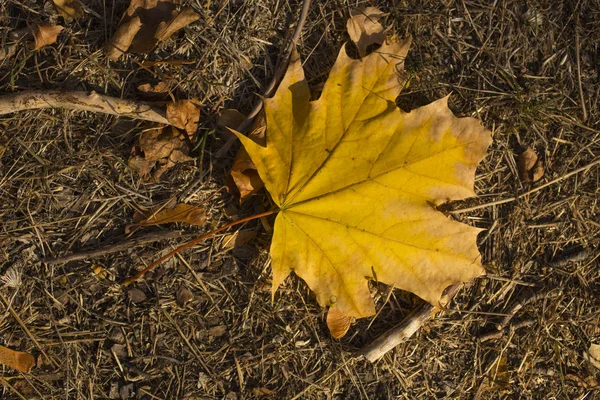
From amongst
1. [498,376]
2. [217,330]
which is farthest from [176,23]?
[498,376]

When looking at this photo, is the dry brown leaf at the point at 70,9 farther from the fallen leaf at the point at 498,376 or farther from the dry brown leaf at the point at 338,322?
the fallen leaf at the point at 498,376

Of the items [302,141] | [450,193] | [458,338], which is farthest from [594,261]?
[302,141]

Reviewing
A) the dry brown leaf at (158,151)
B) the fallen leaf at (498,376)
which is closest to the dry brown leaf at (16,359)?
the dry brown leaf at (158,151)

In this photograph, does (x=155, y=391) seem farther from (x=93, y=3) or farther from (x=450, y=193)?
(x=93, y=3)

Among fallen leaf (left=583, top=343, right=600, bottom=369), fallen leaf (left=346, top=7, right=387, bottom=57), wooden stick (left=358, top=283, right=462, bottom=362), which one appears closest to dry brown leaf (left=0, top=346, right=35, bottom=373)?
wooden stick (left=358, top=283, right=462, bottom=362)

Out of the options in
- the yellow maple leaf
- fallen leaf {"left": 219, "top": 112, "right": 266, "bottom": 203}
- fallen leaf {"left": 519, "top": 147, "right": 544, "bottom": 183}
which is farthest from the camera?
fallen leaf {"left": 519, "top": 147, "right": 544, "bottom": 183}

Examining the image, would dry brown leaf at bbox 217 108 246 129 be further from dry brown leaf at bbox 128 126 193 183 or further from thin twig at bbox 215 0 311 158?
dry brown leaf at bbox 128 126 193 183

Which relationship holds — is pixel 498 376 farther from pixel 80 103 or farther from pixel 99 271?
pixel 80 103
